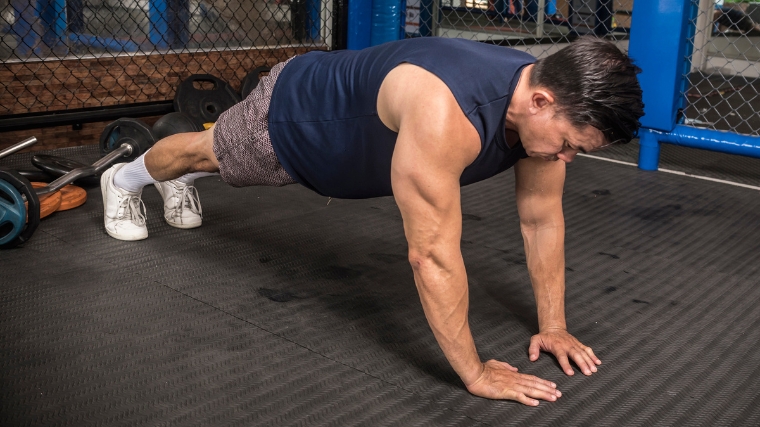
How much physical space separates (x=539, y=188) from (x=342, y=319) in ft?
1.70

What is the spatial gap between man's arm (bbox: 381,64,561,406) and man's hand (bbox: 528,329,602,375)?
171 mm

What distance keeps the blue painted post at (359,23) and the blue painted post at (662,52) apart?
126 centimetres

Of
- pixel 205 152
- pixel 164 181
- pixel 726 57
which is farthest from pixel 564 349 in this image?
pixel 726 57

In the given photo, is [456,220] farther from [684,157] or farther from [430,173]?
[684,157]

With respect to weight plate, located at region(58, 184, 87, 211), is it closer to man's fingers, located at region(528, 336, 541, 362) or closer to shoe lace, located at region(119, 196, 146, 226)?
shoe lace, located at region(119, 196, 146, 226)

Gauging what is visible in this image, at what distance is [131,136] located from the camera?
8.51 feet

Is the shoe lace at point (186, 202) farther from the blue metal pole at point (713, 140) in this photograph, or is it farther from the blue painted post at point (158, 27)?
the blue metal pole at point (713, 140)

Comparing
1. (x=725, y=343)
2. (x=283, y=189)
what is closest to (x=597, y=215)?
(x=725, y=343)

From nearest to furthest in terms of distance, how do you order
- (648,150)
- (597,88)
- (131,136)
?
(597,88)
(131,136)
(648,150)

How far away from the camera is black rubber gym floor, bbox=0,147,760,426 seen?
1.28 metres

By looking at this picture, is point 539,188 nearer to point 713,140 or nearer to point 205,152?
point 205,152

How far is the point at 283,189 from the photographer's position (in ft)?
8.47

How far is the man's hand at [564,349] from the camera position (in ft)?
4.64

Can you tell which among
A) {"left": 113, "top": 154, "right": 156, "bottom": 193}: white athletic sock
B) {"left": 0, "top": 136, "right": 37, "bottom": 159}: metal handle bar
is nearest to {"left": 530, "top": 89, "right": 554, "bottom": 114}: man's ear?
{"left": 113, "top": 154, "right": 156, "bottom": 193}: white athletic sock
